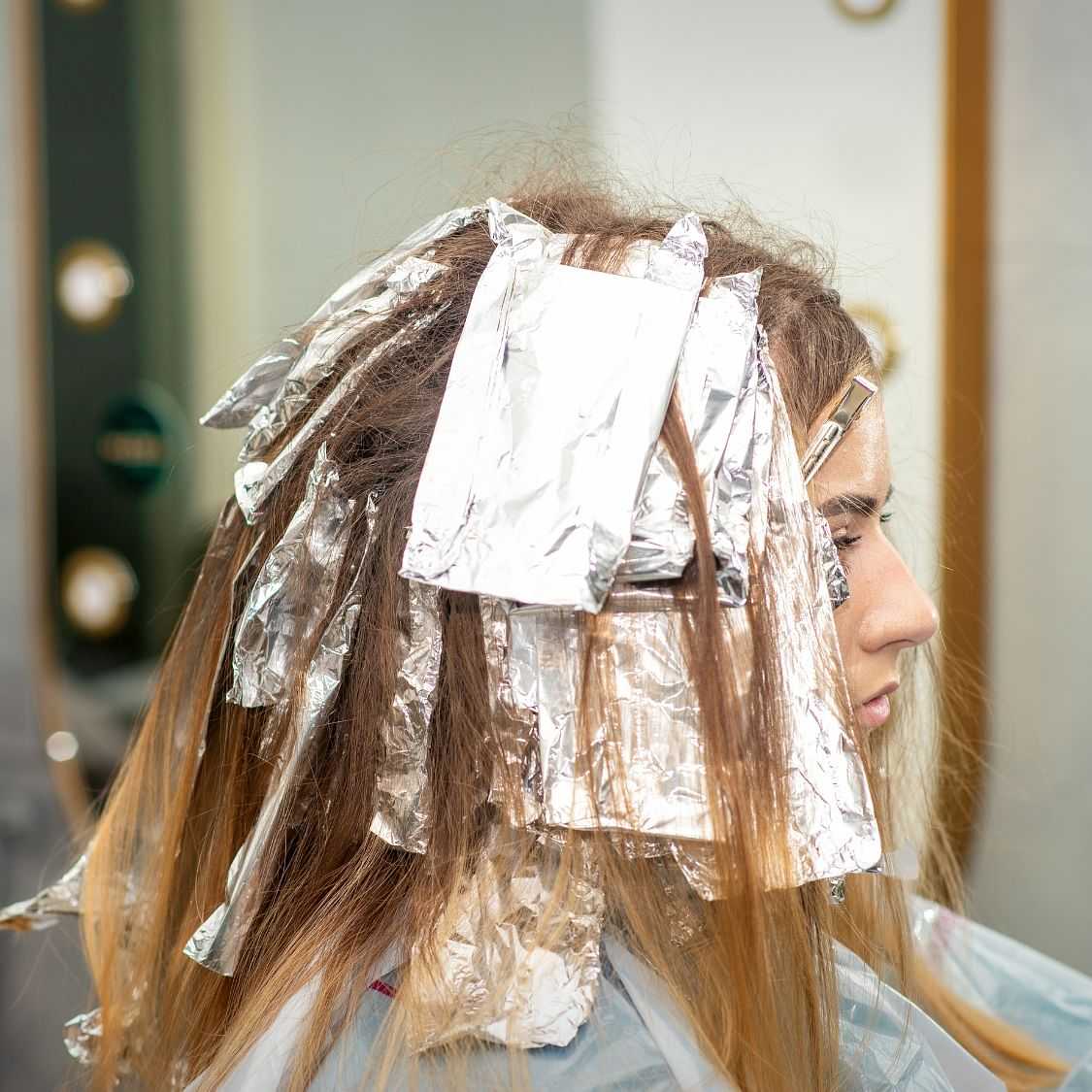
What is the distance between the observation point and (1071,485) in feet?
3.20

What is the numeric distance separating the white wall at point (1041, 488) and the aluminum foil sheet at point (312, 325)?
0.60m

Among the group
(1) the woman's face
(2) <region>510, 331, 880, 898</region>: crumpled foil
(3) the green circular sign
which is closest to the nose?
(1) the woman's face

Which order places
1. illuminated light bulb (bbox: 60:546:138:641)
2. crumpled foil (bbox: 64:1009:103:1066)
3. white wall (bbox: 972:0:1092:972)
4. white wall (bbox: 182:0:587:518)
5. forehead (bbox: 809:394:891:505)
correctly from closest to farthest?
forehead (bbox: 809:394:891:505) → crumpled foil (bbox: 64:1009:103:1066) → white wall (bbox: 972:0:1092:972) → white wall (bbox: 182:0:587:518) → illuminated light bulb (bbox: 60:546:138:641)

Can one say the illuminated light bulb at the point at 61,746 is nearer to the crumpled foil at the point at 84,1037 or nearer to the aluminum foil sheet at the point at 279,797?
the crumpled foil at the point at 84,1037

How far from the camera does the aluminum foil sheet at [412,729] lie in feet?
1.87

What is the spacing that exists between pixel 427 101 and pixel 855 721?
86 centimetres

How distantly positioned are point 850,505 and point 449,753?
11.0 inches

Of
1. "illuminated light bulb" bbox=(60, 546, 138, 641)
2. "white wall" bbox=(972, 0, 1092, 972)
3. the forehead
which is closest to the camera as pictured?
the forehead

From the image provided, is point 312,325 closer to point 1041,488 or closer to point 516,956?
point 516,956

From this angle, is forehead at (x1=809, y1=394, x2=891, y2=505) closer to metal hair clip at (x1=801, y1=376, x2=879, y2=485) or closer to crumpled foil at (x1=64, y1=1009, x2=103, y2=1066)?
metal hair clip at (x1=801, y1=376, x2=879, y2=485)

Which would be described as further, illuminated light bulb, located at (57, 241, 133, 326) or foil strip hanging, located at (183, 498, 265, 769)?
illuminated light bulb, located at (57, 241, 133, 326)

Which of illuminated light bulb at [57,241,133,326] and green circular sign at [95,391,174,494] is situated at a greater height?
illuminated light bulb at [57,241,133,326]

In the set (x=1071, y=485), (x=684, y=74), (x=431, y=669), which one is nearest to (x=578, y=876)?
(x=431, y=669)

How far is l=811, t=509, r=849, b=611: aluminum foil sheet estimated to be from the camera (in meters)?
0.56
